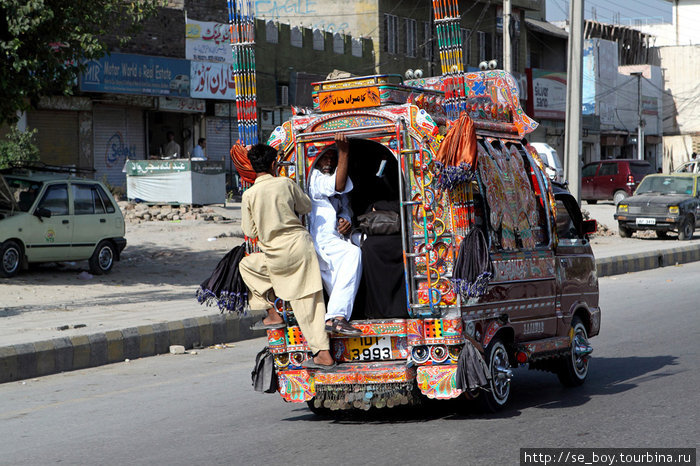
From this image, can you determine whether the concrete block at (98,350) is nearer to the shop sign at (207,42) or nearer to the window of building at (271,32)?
the shop sign at (207,42)

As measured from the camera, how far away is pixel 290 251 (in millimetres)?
6965

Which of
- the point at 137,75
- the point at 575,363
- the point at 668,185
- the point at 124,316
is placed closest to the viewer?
the point at 575,363

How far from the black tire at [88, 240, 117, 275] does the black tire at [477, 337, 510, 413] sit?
1143 cm

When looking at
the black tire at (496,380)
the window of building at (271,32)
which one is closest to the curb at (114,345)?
the black tire at (496,380)

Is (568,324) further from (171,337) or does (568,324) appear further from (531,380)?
(171,337)

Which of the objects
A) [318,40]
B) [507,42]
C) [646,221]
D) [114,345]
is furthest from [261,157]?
[318,40]

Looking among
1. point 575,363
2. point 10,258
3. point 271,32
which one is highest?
point 271,32

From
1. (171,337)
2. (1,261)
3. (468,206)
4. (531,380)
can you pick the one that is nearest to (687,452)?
(468,206)

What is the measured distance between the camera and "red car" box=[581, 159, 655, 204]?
40.5 metres

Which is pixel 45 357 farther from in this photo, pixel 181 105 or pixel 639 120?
pixel 639 120

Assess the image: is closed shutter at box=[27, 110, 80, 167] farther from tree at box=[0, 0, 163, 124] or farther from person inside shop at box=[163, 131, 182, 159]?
tree at box=[0, 0, 163, 124]

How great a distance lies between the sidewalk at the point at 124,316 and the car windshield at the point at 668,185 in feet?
23.1

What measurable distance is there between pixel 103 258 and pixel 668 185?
662 inches

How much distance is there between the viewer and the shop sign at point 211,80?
31.9 meters
